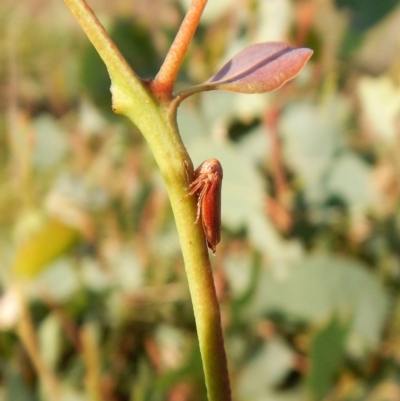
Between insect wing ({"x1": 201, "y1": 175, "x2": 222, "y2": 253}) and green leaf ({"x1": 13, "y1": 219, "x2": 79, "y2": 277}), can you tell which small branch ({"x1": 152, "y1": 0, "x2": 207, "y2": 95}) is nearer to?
insect wing ({"x1": 201, "y1": 175, "x2": 222, "y2": 253})

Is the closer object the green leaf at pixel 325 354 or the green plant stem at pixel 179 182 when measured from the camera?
the green plant stem at pixel 179 182

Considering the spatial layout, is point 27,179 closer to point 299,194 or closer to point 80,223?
point 80,223

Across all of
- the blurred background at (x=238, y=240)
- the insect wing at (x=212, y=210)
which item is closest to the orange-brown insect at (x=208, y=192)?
the insect wing at (x=212, y=210)

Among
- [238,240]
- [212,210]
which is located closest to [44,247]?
[238,240]

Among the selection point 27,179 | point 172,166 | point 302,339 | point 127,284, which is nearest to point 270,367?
point 302,339

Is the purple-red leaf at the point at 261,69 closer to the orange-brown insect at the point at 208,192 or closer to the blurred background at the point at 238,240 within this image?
the orange-brown insect at the point at 208,192

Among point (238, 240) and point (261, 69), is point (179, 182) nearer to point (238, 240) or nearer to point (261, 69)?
point (261, 69)
